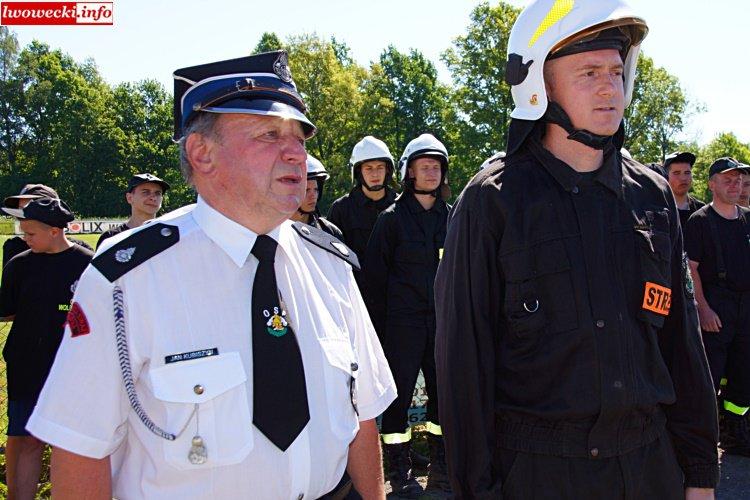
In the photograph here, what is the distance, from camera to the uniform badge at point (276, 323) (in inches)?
76.9

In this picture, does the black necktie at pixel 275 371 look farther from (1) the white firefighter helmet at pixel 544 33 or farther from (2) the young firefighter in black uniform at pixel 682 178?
(2) the young firefighter in black uniform at pixel 682 178

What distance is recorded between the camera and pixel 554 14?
7.77ft

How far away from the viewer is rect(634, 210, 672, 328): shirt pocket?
2.28 meters

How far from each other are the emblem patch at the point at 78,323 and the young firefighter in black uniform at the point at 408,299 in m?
3.78

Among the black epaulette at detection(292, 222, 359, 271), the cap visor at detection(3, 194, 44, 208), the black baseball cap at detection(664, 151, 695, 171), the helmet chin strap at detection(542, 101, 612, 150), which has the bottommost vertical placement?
the black epaulette at detection(292, 222, 359, 271)

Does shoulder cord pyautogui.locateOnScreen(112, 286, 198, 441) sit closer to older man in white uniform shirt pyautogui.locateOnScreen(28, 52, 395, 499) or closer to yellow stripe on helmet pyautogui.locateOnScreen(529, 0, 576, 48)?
older man in white uniform shirt pyautogui.locateOnScreen(28, 52, 395, 499)

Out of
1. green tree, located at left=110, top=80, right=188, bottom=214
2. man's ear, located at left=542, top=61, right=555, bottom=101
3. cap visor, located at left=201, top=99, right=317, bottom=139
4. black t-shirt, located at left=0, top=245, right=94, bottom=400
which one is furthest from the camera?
green tree, located at left=110, top=80, right=188, bottom=214

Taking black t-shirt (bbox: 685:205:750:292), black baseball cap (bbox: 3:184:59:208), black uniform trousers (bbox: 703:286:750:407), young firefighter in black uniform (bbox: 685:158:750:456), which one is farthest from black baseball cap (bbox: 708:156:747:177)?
black baseball cap (bbox: 3:184:59:208)

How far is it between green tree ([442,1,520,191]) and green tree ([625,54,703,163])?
31.3ft

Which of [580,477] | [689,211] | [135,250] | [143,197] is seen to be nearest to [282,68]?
[135,250]

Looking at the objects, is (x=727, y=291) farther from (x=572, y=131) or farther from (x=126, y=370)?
(x=126, y=370)

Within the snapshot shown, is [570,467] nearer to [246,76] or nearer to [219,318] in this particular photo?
[219,318]

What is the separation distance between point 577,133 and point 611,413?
947 mm

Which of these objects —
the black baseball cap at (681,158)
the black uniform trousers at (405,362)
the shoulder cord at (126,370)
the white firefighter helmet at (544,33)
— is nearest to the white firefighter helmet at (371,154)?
the black uniform trousers at (405,362)
